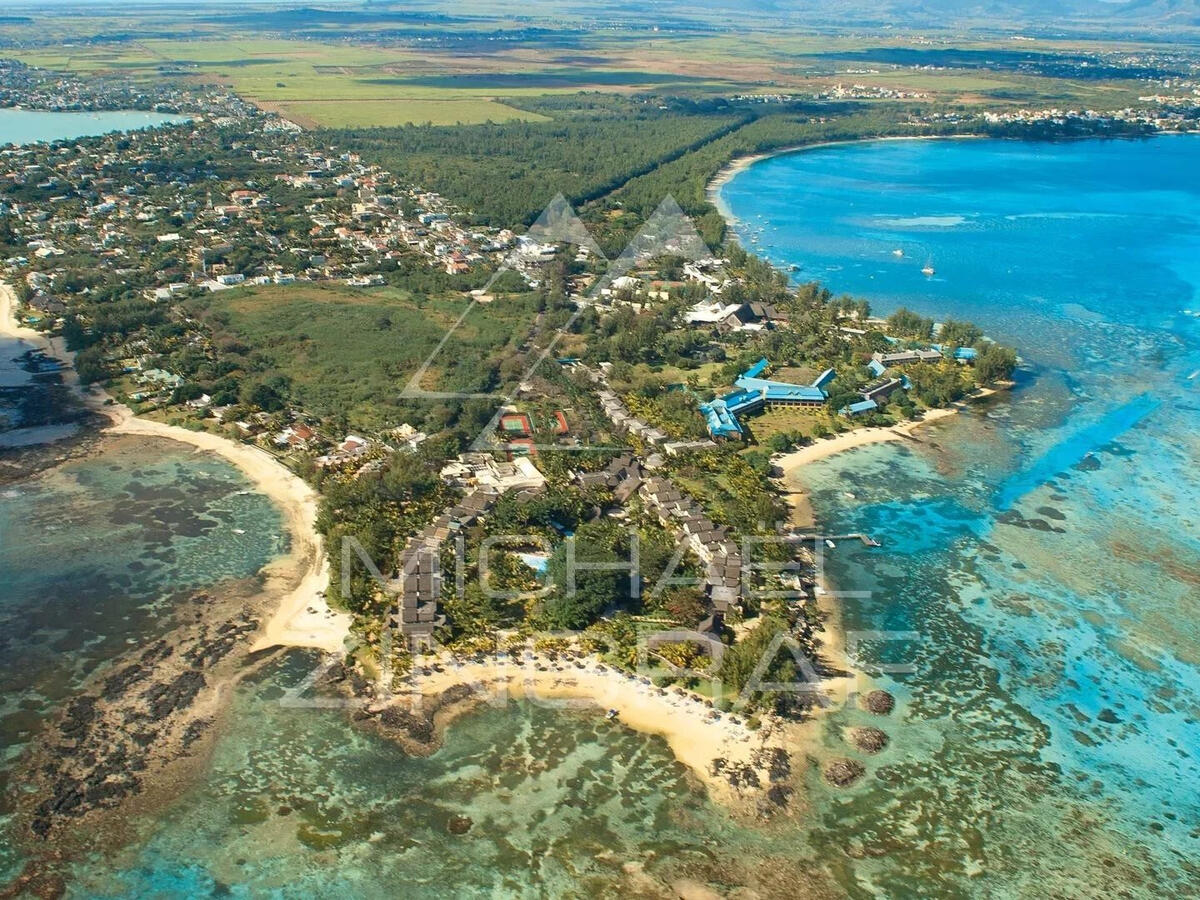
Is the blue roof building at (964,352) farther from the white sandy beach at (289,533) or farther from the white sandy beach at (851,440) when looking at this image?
the white sandy beach at (289,533)

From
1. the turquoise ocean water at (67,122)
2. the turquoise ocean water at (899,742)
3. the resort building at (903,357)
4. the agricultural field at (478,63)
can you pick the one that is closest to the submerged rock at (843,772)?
the turquoise ocean water at (899,742)

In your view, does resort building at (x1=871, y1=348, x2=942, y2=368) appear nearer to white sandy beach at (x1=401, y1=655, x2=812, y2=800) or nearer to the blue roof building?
the blue roof building

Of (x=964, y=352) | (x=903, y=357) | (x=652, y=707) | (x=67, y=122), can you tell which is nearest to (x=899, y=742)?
(x=652, y=707)

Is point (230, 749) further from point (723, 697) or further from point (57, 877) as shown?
point (723, 697)

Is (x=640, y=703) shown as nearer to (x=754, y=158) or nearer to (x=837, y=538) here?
(x=837, y=538)

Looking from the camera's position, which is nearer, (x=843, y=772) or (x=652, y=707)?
(x=843, y=772)
